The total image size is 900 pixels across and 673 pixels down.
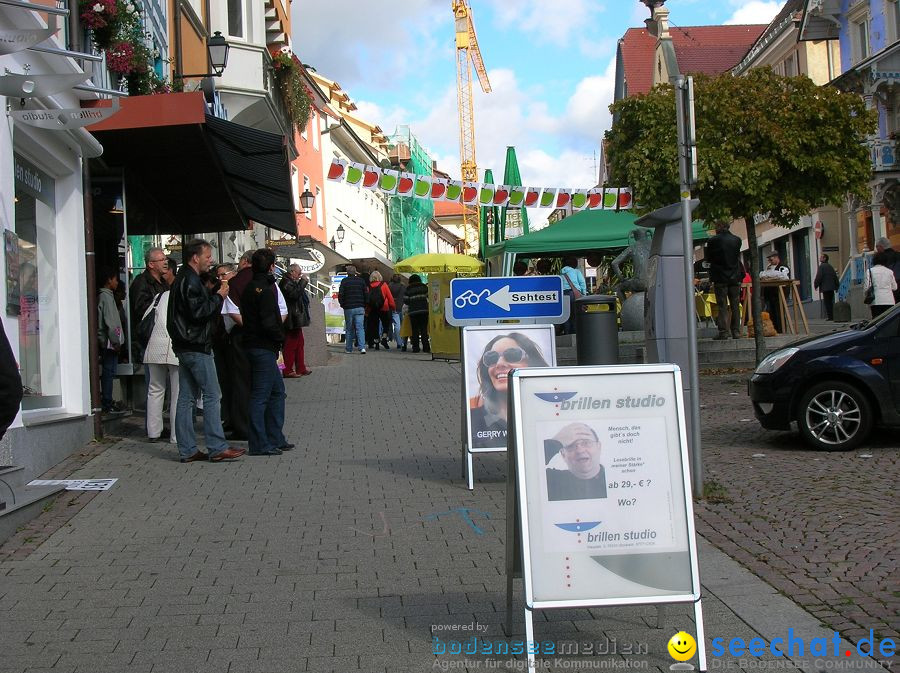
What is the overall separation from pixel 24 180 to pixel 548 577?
300 inches

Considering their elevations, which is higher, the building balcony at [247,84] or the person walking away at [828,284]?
the building balcony at [247,84]

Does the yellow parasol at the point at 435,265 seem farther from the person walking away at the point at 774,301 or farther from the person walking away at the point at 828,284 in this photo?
the person walking away at the point at 774,301

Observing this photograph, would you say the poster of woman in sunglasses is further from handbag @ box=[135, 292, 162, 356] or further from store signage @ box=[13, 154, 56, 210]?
store signage @ box=[13, 154, 56, 210]

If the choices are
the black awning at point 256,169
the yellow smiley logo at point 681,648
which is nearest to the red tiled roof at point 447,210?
the black awning at point 256,169

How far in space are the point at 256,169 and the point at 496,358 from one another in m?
6.20

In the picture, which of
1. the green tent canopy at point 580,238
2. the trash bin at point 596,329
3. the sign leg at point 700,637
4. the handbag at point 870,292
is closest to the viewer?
the sign leg at point 700,637

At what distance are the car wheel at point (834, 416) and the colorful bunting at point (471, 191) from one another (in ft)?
32.3

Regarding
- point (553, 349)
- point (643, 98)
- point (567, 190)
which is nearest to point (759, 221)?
point (567, 190)

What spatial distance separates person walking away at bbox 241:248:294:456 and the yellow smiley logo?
20.6 feet

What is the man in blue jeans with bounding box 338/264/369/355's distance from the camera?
24297 millimetres

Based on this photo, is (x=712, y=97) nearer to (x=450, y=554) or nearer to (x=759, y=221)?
(x=450, y=554)

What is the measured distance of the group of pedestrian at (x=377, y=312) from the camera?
24.6m

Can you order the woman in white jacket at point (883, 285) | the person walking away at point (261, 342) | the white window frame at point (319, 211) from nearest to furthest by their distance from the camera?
the person walking away at point (261, 342), the woman in white jacket at point (883, 285), the white window frame at point (319, 211)

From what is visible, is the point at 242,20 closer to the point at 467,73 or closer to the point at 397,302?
Result: the point at 397,302
